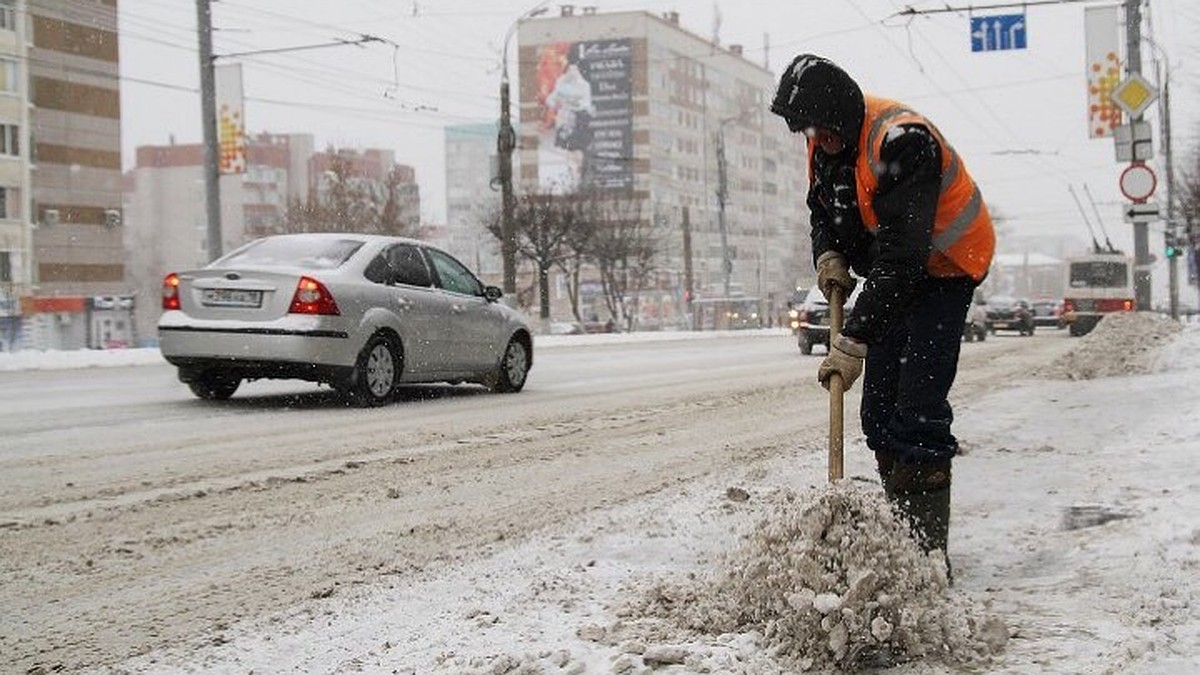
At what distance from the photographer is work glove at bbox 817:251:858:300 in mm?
3795

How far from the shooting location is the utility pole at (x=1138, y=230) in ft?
69.9

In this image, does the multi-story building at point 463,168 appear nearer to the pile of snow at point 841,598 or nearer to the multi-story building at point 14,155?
the multi-story building at point 14,155

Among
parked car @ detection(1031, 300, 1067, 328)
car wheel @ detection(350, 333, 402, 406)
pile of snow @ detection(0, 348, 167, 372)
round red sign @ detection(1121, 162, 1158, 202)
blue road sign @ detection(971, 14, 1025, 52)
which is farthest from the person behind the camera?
parked car @ detection(1031, 300, 1067, 328)

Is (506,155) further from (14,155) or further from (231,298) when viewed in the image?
(14,155)

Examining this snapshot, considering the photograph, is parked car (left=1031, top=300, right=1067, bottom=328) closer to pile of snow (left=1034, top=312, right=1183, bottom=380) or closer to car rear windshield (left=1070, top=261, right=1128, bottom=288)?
car rear windshield (left=1070, top=261, right=1128, bottom=288)

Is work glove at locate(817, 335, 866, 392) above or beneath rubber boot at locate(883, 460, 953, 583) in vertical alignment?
above

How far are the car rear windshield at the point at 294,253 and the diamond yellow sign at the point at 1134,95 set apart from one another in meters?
10.6

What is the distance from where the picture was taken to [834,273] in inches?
149

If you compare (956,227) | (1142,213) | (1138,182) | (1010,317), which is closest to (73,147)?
(1010,317)

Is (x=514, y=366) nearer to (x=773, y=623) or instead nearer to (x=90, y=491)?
(x=90, y=491)

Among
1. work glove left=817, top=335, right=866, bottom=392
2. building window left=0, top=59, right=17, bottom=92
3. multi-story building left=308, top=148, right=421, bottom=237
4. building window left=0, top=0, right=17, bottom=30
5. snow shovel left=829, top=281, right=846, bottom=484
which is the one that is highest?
building window left=0, top=0, right=17, bottom=30

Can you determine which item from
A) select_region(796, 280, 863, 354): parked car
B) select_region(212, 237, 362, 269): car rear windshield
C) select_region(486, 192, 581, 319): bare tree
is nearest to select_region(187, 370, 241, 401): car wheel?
select_region(212, 237, 362, 269): car rear windshield

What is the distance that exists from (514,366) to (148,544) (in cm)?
730

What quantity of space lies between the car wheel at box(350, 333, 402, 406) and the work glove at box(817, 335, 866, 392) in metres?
6.52
